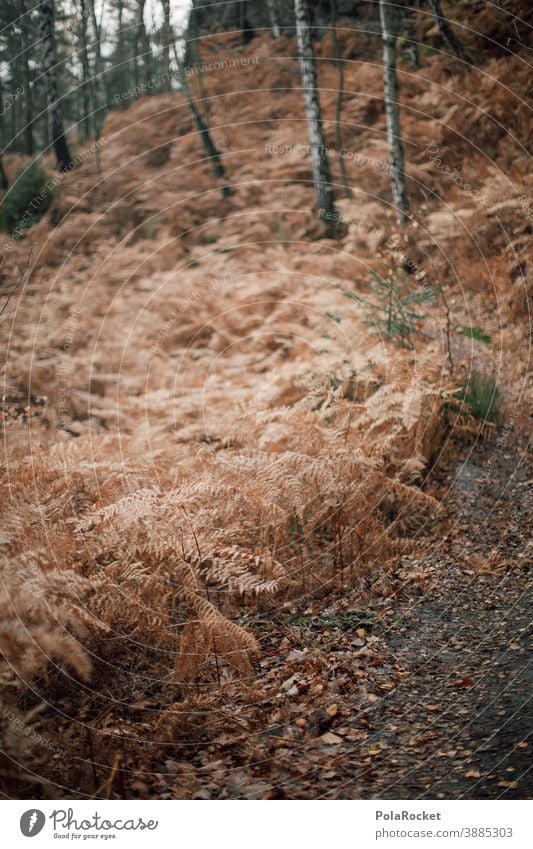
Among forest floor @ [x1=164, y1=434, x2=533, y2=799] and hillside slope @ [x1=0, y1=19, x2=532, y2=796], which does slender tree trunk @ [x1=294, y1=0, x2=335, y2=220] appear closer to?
hillside slope @ [x1=0, y1=19, x2=532, y2=796]

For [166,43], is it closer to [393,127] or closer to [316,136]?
[316,136]

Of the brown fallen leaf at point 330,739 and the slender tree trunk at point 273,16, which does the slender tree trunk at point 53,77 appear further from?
the brown fallen leaf at point 330,739

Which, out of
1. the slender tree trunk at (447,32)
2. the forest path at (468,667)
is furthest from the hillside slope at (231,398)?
the slender tree trunk at (447,32)

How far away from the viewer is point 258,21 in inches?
591

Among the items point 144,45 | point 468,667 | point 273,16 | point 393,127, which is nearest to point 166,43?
point 393,127

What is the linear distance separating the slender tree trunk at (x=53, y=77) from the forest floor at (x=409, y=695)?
7.02 metres

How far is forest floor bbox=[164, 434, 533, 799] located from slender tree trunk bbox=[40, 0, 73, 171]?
7015 millimetres

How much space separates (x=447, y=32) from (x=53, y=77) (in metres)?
6.96

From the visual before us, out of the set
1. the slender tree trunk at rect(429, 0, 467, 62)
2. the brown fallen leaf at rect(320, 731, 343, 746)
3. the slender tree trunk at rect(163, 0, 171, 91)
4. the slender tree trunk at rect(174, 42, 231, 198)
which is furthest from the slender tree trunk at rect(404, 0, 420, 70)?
the brown fallen leaf at rect(320, 731, 343, 746)

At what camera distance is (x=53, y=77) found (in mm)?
10484

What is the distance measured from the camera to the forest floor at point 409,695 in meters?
2.37

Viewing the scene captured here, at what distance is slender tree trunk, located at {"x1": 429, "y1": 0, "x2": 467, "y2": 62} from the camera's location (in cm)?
912

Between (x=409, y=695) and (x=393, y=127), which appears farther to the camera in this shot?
(x=393, y=127)

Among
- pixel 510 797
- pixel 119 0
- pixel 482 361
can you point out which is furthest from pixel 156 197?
pixel 510 797
